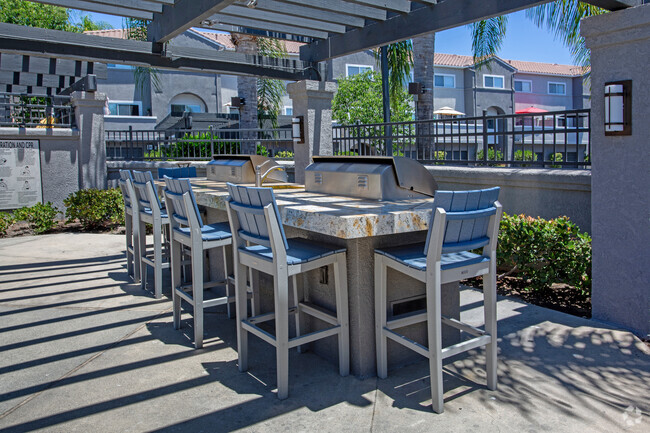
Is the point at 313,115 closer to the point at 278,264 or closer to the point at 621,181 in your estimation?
the point at 621,181

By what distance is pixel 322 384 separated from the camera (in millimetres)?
3580

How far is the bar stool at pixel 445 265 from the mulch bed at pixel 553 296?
6.93 feet

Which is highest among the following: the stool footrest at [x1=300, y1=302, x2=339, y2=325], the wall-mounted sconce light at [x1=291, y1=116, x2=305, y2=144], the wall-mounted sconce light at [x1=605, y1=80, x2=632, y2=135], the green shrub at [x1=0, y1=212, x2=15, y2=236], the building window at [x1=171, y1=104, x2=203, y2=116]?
the building window at [x1=171, y1=104, x2=203, y2=116]

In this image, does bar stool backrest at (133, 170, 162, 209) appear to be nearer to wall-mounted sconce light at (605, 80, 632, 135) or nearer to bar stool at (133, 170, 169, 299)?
bar stool at (133, 170, 169, 299)

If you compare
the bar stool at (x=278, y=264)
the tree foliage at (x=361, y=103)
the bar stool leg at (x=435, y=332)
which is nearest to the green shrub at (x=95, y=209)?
the bar stool at (x=278, y=264)

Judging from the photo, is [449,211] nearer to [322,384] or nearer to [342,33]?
[322,384]

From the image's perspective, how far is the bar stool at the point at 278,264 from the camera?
333cm

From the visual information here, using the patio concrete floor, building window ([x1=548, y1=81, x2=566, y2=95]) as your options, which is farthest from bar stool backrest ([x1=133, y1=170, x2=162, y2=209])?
building window ([x1=548, y1=81, x2=566, y2=95])

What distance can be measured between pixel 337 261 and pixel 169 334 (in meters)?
1.90

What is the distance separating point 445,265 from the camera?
10.5ft

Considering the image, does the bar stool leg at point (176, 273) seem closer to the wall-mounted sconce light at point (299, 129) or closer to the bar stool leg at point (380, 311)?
the bar stool leg at point (380, 311)

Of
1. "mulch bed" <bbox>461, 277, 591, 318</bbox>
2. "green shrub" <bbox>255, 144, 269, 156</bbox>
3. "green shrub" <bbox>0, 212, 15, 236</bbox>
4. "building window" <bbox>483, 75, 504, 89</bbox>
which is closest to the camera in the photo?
"mulch bed" <bbox>461, 277, 591, 318</bbox>

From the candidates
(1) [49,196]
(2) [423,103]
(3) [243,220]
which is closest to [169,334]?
(3) [243,220]

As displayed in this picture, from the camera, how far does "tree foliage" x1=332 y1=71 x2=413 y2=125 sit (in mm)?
24578
